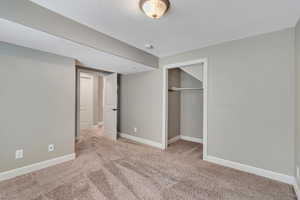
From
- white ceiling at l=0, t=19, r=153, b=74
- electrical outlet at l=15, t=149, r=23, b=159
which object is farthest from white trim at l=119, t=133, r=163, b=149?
electrical outlet at l=15, t=149, r=23, b=159

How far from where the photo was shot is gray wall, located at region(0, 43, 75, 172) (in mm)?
2045

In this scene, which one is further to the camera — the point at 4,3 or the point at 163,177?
the point at 163,177

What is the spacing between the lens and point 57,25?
1788 millimetres

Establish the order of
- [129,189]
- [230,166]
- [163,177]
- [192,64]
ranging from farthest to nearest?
[192,64], [230,166], [163,177], [129,189]

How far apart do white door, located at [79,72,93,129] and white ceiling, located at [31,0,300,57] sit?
409 cm

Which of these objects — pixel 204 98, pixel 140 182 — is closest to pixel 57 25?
pixel 140 182

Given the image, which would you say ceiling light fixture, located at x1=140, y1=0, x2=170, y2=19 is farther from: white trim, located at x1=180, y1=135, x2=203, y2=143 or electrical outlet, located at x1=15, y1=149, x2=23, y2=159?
white trim, located at x1=180, y1=135, x2=203, y2=143

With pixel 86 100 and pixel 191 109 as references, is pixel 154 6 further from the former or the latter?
pixel 86 100

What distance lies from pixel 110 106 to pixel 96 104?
2235 millimetres

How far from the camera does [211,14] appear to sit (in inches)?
69.1

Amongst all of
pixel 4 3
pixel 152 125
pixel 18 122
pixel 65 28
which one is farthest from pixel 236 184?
pixel 4 3

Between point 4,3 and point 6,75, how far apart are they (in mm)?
1095

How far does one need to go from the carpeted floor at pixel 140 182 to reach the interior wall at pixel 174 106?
1295 mm

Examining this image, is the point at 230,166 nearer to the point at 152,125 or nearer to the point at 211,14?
the point at 152,125
